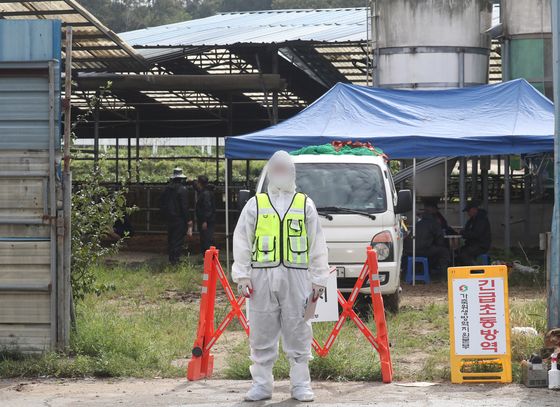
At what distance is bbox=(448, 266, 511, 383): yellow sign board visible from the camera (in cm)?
962

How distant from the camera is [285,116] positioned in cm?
3534

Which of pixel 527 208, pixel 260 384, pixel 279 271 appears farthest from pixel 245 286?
pixel 527 208

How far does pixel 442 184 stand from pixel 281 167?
12380 millimetres

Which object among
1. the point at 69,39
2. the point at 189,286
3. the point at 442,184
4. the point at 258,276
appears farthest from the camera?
the point at 442,184

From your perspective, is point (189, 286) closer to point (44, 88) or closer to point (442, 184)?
point (442, 184)

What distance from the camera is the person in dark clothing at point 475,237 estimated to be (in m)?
18.8

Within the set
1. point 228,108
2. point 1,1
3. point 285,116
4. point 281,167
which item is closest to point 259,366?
point 281,167

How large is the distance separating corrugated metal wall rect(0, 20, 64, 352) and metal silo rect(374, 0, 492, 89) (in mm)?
11599

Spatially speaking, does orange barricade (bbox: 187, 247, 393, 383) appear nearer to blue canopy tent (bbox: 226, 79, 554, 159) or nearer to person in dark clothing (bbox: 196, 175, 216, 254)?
blue canopy tent (bbox: 226, 79, 554, 159)

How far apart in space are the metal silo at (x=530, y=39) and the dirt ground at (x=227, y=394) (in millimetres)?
12933

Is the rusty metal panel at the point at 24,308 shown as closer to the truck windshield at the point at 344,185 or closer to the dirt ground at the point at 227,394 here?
the dirt ground at the point at 227,394

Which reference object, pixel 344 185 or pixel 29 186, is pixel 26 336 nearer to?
pixel 29 186

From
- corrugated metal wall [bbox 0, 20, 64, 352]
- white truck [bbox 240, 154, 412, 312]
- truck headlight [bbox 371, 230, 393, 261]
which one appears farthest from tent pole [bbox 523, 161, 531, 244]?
corrugated metal wall [bbox 0, 20, 64, 352]

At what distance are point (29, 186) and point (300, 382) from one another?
3.43 meters
